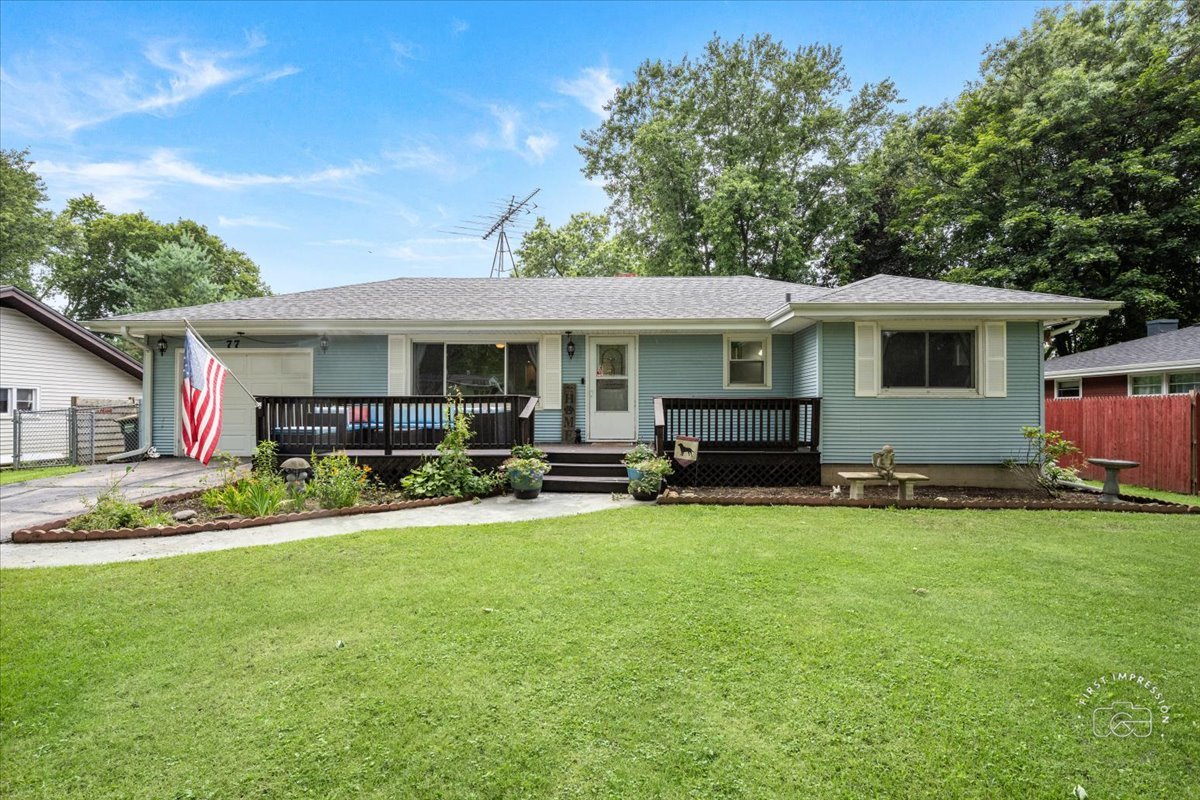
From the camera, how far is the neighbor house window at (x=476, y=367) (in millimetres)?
10047

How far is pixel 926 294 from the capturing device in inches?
316

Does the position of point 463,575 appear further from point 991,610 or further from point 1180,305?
point 1180,305

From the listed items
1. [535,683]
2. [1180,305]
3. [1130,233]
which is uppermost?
[1130,233]

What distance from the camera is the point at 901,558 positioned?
444cm

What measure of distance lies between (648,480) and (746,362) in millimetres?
3965

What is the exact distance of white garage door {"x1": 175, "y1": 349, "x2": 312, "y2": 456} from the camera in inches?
393

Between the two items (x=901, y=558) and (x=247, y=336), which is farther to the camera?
(x=247, y=336)

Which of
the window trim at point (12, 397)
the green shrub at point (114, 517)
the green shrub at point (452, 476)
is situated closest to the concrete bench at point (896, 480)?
the green shrub at point (452, 476)

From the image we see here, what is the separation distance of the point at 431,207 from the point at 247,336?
40.9 feet

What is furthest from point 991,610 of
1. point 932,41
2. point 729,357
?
point 932,41

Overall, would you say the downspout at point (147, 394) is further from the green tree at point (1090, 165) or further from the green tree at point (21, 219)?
the green tree at point (1090, 165)

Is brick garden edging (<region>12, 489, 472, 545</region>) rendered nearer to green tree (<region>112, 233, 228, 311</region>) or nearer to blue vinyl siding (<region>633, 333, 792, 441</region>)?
blue vinyl siding (<region>633, 333, 792, 441</region>)

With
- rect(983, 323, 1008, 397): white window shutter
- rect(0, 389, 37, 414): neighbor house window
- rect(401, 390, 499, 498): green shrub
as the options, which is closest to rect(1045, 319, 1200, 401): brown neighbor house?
rect(983, 323, 1008, 397): white window shutter

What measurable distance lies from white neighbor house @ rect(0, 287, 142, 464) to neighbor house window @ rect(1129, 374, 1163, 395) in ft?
80.5
